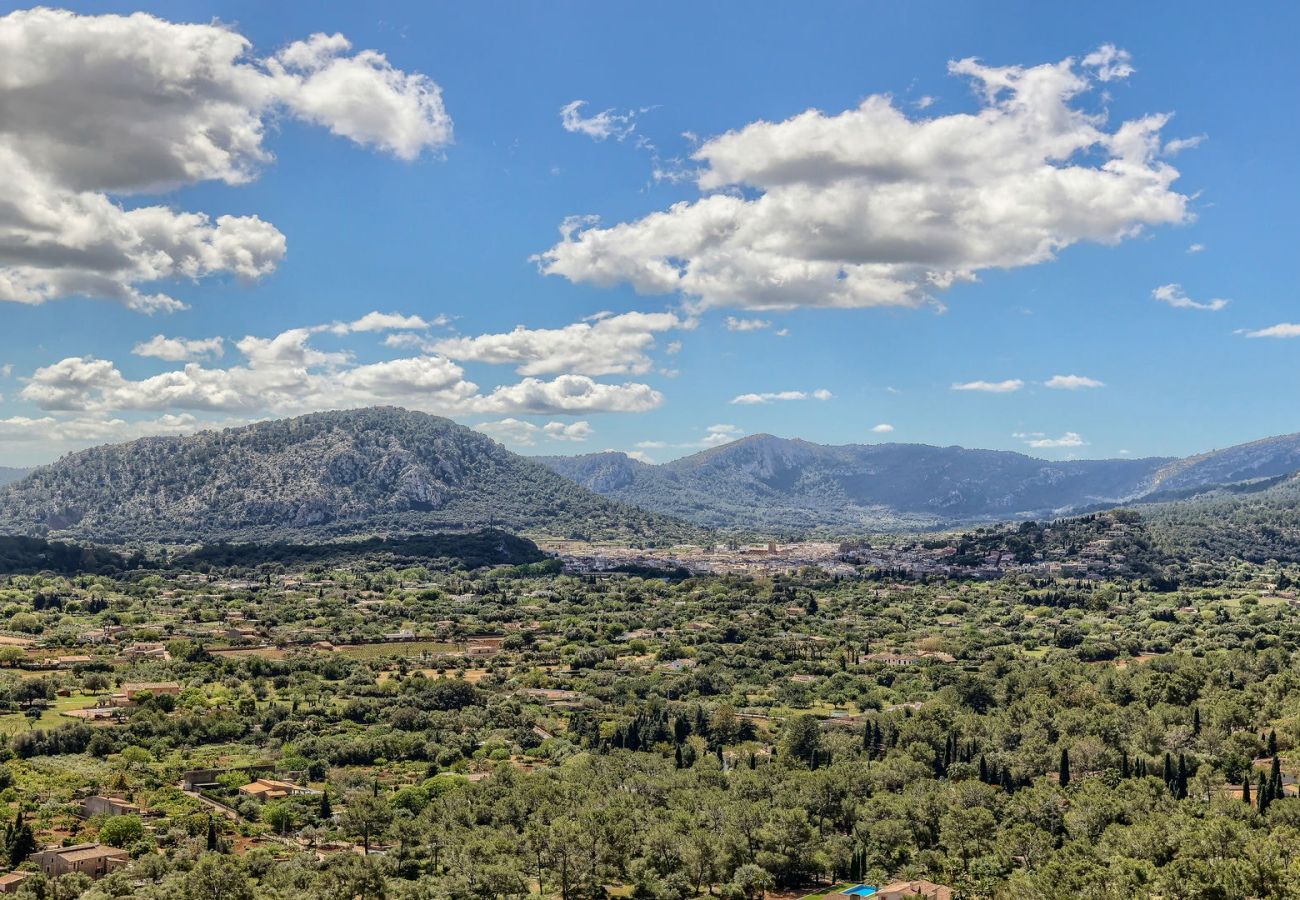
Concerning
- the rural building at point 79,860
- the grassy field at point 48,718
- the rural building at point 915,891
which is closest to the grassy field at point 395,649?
the grassy field at point 48,718

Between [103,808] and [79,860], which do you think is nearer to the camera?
[79,860]

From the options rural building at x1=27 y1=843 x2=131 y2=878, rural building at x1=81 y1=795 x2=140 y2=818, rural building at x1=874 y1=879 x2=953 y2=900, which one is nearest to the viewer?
rural building at x1=27 y1=843 x2=131 y2=878

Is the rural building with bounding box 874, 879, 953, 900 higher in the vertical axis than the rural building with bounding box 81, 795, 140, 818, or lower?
lower

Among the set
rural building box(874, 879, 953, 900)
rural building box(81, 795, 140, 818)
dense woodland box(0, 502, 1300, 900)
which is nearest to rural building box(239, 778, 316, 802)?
dense woodland box(0, 502, 1300, 900)

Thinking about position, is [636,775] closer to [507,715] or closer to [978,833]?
[978,833]

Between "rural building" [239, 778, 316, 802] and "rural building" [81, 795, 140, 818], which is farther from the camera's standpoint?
"rural building" [239, 778, 316, 802]

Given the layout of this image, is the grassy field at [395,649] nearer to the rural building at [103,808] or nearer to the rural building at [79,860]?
the rural building at [103,808]

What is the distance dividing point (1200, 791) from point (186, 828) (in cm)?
5469

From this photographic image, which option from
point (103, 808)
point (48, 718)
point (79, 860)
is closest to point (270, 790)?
point (103, 808)

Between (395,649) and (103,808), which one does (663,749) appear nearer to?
(103,808)

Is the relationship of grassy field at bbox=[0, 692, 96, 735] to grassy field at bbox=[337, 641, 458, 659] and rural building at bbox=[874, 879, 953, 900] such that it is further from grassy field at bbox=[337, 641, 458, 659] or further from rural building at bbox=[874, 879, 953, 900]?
rural building at bbox=[874, 879, 953, 900]

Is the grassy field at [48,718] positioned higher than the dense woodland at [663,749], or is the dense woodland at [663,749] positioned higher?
the grassy field at [48,718]

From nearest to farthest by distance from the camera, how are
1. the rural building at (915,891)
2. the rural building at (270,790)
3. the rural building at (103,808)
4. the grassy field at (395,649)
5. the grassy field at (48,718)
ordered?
the rural building at (915,891) → the rural building at (103,808) → the rural building at (270,790) → the grassy field at (48,718) → the grassy field at (395,649)

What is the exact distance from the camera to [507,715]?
284 ft
